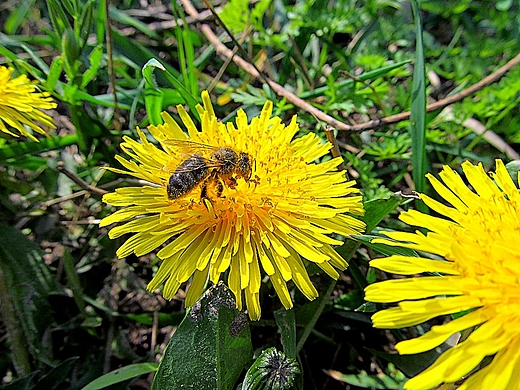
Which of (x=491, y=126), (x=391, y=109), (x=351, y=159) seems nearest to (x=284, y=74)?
(x=391, y=109)

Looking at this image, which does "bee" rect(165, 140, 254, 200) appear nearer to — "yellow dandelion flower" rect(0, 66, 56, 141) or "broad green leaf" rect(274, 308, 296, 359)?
"broad green leaf" rect(274, 308, 296, 359)

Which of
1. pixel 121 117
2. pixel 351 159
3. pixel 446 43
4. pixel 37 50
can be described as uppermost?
pixel 37 50

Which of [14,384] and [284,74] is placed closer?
[14,384]

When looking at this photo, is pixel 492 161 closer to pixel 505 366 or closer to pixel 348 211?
pixel 348 211

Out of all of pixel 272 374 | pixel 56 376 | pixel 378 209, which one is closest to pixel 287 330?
pixel 272 374

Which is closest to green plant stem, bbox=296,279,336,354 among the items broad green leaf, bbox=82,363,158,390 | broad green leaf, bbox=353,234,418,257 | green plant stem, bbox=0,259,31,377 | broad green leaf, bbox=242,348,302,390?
broad green leaf, bbox=353,234,418,257

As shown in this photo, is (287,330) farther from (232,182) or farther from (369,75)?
(369,75)
